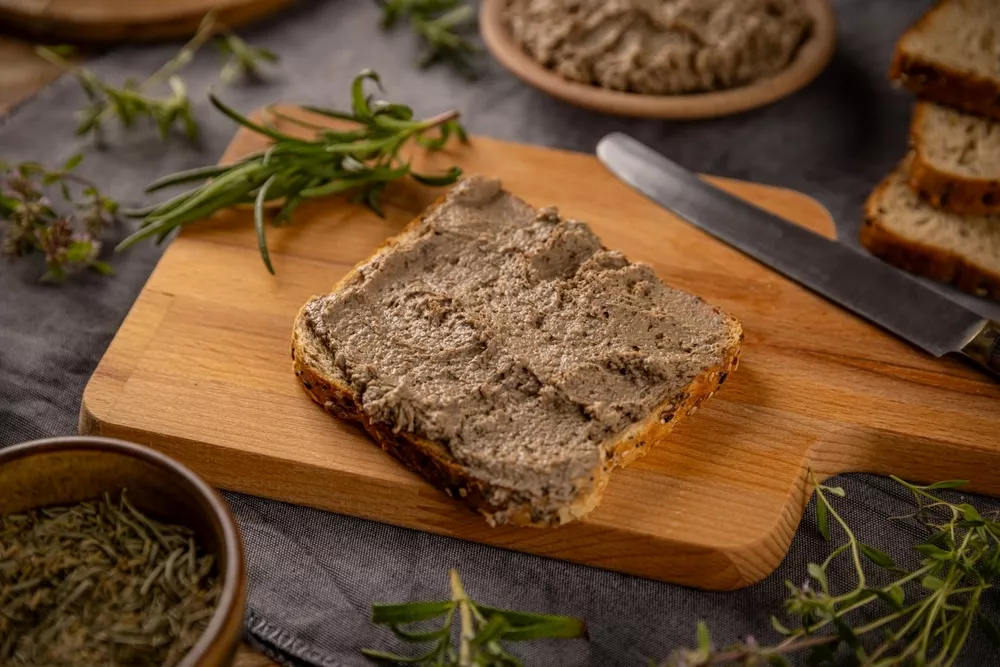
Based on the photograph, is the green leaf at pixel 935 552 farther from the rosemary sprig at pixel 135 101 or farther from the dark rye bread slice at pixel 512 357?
the rosemary sprig at pixel 135 101

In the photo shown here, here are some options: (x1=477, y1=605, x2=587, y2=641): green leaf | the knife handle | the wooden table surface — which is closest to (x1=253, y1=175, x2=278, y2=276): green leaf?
(x1=477, y1=605, x2=587, y2=641): green leaf

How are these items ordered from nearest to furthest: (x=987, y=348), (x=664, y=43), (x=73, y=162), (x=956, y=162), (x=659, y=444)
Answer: (x=659, y=444)
(x=987, y=348)
(x=956, y=162)
(x=73, y=162)
(x=664, y=43)

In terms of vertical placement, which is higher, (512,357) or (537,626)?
(512,357)

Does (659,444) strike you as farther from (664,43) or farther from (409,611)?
(664,43)

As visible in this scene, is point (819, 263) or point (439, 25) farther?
point (439, 25)

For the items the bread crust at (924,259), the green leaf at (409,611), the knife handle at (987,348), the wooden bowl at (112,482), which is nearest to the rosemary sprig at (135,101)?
the wooden bowl at (112,482)

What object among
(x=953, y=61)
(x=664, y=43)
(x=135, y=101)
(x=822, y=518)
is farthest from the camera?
(x=135, y=101)

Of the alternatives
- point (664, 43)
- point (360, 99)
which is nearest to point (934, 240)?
point (664, 43)

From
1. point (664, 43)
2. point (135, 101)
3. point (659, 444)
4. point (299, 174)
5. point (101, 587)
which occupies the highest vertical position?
point (664, 43)

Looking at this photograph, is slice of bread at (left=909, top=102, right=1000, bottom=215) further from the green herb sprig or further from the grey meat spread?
the green herb sprig
